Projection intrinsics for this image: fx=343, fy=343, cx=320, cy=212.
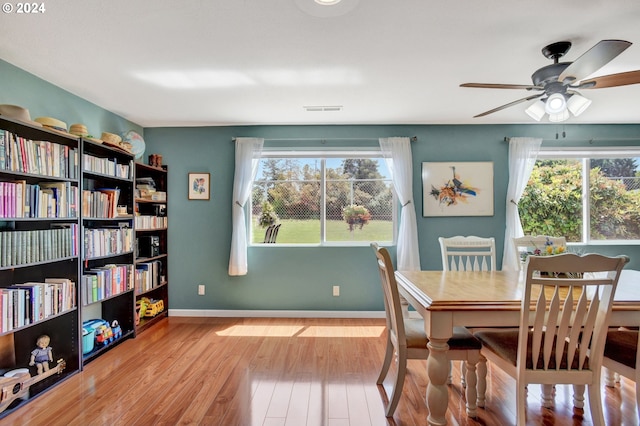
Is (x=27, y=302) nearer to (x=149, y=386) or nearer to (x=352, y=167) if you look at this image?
(x=149, y=386)

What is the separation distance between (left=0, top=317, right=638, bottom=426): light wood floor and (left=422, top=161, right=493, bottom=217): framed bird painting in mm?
1764

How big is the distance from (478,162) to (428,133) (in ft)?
2.31

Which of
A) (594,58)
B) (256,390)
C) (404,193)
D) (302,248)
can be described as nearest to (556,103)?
(594,58)

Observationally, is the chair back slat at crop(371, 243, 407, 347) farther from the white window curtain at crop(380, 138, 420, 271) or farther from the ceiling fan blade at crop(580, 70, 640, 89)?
the white window curtain at crop(380, 138, 420, 271)

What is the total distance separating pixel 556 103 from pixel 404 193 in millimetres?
2060

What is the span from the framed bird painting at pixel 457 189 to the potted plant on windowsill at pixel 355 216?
0.70 meters

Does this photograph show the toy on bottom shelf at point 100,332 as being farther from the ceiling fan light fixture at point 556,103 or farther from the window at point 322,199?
the ceiling fan light fixture at point 556,103

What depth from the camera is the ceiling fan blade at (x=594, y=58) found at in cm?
158

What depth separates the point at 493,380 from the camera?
8.55 ft


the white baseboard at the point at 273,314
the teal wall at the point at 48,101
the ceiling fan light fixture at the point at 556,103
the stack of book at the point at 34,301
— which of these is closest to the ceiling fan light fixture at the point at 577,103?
the ceiling fan light fixture at the point at 556,103

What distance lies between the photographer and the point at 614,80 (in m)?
2.05

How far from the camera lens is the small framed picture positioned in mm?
4246

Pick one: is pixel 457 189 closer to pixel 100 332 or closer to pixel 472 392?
pixel 472 392

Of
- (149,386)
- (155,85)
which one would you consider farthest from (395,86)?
(149,386)
